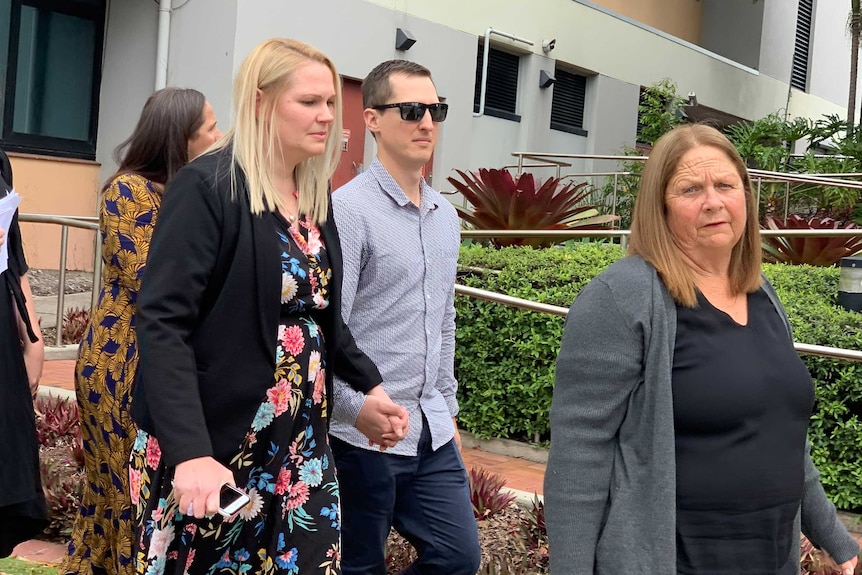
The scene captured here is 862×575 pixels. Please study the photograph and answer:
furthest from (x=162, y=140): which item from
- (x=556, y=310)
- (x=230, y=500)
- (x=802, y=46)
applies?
(x=802, y=46)

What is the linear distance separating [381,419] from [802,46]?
24.9 meters

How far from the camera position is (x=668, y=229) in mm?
2406

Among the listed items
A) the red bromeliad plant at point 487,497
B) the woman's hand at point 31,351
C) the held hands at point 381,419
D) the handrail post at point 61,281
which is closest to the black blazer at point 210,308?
the held hands at point 381,419

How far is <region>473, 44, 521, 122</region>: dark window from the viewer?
50.7 ft

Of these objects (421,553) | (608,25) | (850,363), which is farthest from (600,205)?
(421,553)

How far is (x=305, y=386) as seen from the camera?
261 centimetres

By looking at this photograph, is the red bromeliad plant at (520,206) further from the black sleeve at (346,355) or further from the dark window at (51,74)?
the black sleeve at (346,355)

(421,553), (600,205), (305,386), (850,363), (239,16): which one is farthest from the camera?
(600,205)

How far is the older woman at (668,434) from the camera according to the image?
86.1 inches

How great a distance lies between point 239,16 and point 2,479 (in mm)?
8605

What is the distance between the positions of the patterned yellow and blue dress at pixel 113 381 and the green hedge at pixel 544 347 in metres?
2.98

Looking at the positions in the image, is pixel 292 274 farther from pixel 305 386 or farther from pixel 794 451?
pixel 794 451

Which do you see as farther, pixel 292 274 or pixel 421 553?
pixel 421 553

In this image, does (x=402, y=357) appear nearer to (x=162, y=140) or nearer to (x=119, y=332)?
(x=119, y=332)
